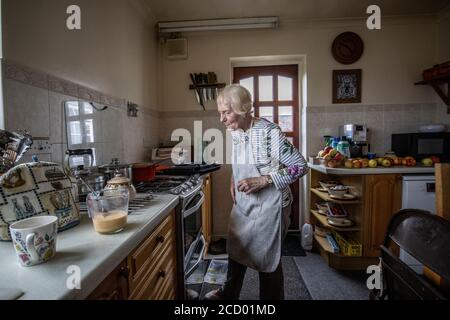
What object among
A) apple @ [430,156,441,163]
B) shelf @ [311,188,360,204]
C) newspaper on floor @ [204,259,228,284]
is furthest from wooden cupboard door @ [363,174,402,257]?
newspaper on floor @ [204,259,228,284]

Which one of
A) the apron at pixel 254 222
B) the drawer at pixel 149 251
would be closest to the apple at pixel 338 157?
the apron at pixel 254 222

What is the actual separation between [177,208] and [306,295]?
47.6 inches

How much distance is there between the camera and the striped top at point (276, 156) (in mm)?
1222

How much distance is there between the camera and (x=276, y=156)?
4.17 ft

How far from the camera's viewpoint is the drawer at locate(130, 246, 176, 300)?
83 cm

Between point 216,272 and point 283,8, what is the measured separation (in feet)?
8.33

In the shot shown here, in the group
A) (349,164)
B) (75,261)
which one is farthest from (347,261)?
(75,261)

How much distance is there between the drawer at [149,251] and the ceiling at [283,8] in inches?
81.7

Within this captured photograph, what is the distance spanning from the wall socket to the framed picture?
2581 millimetres

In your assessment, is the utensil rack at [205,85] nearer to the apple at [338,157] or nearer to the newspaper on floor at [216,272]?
the apple at [338,157]

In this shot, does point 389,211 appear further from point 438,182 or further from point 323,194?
point 438,182

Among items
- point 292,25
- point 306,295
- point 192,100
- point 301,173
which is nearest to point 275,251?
point 301,173

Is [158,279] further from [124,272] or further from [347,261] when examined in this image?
[347,261]
